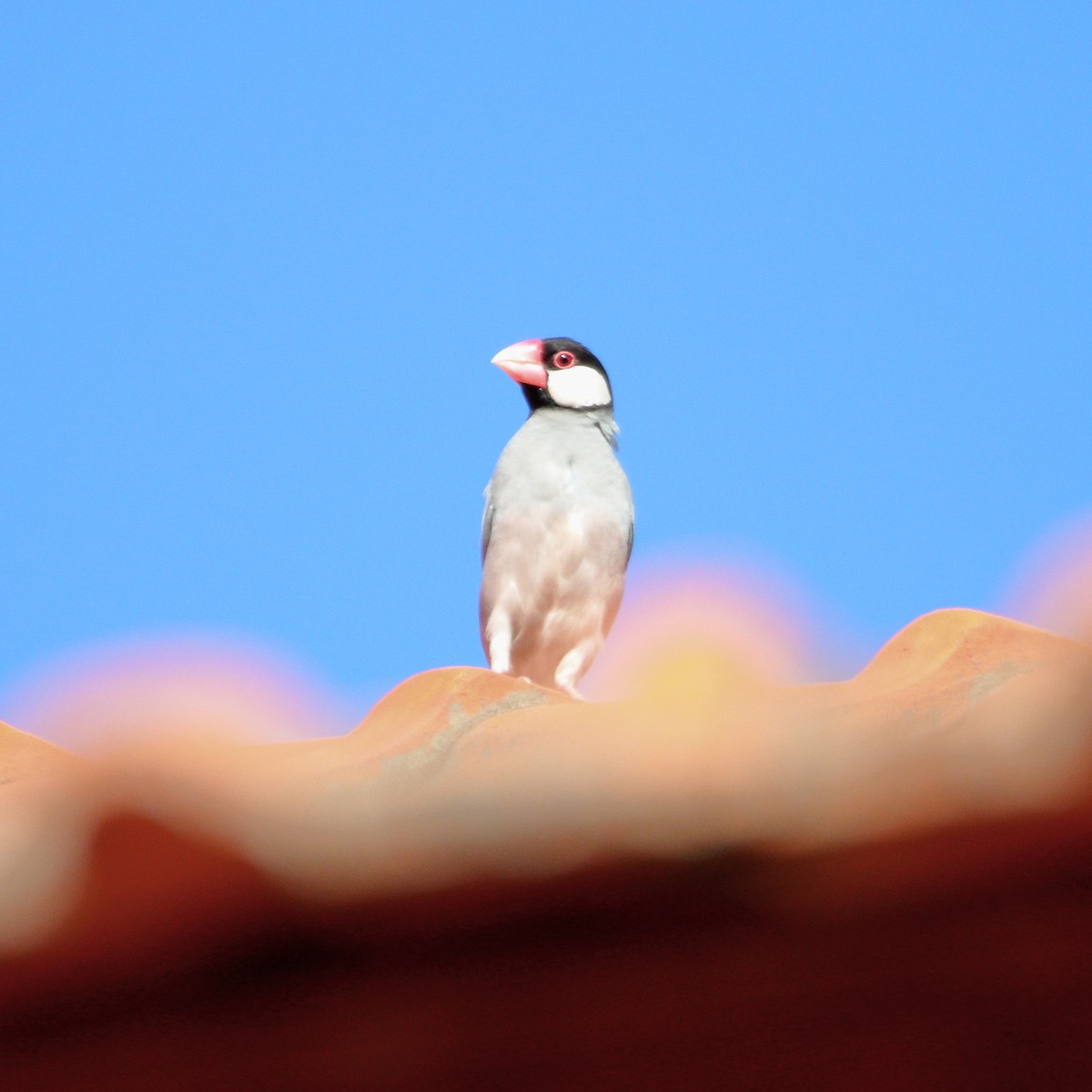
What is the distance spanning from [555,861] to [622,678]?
52 centimetres

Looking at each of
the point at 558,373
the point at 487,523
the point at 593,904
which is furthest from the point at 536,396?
the point at 593,904

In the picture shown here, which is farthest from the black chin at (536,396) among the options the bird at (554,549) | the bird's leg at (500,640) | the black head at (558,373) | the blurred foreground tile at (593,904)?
the blurred foreground tile at (593,904)

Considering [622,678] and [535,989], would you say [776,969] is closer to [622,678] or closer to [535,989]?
[535,989]

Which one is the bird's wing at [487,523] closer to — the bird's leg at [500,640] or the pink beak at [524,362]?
the bird's leg at [500,640]

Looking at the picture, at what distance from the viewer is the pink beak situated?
5527 mm

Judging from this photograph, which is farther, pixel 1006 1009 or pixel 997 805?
pixel 1006 1009

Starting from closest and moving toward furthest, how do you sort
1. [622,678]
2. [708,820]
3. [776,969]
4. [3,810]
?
[708,820]
[776,969]
[3,810]
[622,678]

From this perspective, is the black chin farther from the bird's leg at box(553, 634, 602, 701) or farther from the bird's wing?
the bird's leg at box(553, 634, 602, 701)

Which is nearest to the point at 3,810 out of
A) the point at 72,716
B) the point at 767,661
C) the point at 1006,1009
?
the point at 72,716

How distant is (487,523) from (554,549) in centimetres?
33

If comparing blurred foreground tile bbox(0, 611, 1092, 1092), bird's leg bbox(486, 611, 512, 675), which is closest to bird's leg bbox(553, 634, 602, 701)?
bird's leg bbox(486, 611, 512, 675)

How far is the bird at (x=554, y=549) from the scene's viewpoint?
4.75 meters

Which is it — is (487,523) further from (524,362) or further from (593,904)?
(593,904)

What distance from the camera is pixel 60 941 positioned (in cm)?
134
